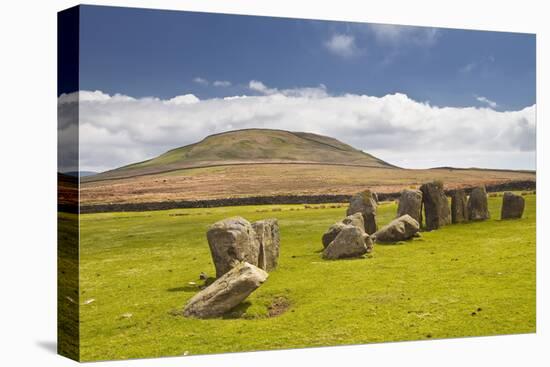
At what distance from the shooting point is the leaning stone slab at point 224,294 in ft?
65.9

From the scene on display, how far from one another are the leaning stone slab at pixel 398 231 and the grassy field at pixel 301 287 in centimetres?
36

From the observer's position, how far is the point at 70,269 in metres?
19.9

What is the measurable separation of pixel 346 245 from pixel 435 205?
4254 mm

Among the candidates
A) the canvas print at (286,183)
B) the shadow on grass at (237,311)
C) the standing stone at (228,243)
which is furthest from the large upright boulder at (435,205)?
the shadow on grass at (237,311)

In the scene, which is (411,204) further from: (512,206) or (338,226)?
(512,206)

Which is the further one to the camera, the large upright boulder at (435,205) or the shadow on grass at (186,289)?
the large upright boulder at (435,205)

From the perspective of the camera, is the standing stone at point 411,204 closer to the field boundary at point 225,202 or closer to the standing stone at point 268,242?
the field boundary at point 225,202

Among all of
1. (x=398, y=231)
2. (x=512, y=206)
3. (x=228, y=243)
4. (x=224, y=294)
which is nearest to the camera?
(x=224, y=294)

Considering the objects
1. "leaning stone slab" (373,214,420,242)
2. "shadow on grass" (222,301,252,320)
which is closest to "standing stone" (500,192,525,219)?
"leaning stone slab" (373,214,420,242)

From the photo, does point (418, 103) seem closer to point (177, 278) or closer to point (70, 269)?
point (177, 278)

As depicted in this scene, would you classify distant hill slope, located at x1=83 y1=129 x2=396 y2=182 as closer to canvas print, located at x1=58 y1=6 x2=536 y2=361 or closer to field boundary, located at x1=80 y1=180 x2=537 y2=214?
canvas print, located at x1=58 y1=6 x2=536 y2=361

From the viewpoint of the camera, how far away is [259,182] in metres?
22.4

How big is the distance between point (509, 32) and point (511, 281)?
8049mm

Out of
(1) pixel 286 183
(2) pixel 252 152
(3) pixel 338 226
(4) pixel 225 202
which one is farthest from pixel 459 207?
(4) pixel 225 202
